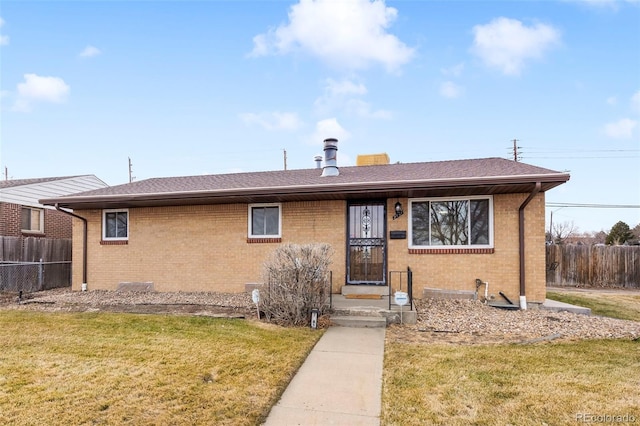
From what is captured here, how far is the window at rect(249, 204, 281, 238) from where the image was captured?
374 inches

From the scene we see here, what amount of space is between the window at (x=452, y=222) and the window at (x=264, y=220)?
11.6 feet

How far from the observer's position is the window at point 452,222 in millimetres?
8336

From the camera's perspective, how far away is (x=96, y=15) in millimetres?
10906

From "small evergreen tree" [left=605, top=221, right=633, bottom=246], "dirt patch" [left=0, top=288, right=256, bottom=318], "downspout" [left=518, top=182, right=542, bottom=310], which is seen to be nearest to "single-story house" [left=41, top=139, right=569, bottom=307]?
"downspout" [left=518, top=182, right=542, bottom=310]

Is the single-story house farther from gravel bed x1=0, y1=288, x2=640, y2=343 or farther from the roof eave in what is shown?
gravel bed x1=0, y1=288, x2=640, y2=343

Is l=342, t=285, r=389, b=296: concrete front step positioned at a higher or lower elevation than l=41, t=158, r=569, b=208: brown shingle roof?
lower

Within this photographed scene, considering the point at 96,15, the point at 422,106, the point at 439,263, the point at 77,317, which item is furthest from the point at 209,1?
the point at 439,263

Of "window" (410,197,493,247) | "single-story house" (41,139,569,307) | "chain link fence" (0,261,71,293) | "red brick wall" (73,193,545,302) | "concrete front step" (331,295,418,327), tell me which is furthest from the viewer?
"chain link fence" (0,261,71,293)

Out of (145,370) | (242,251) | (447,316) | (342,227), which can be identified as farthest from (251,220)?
(145,370)

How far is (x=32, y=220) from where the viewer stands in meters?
15.2

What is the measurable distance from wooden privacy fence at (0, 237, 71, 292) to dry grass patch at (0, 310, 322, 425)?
19.5 ft

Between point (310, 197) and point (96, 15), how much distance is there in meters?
8.96

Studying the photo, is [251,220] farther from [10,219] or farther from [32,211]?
[32,211]

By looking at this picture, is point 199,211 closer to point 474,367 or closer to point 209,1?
point 209,1
